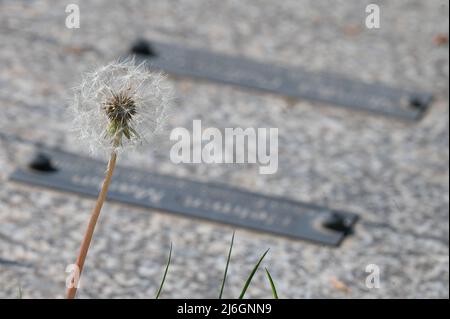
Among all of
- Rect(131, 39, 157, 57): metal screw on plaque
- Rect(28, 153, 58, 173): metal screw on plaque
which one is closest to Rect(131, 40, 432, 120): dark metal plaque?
Rect(131, 39, 157, 57): metal screw on plaque

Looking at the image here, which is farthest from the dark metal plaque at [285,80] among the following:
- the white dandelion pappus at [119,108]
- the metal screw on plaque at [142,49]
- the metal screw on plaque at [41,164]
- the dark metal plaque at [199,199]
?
the white dandelion pappus at [119,108]

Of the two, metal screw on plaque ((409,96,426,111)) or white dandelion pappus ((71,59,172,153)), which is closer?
white dandelion pappus ((71,59,172,153))

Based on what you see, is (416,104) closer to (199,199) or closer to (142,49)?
(142,49)

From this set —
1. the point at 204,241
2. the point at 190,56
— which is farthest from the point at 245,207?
the point at 190,56

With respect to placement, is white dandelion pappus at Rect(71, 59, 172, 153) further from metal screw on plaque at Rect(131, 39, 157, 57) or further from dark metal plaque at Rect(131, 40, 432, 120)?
metal screw on plaque at Rect(131, 39, 157, 57)

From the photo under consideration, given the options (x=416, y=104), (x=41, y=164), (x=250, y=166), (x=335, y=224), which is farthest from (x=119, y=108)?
(x=416, y=104)
